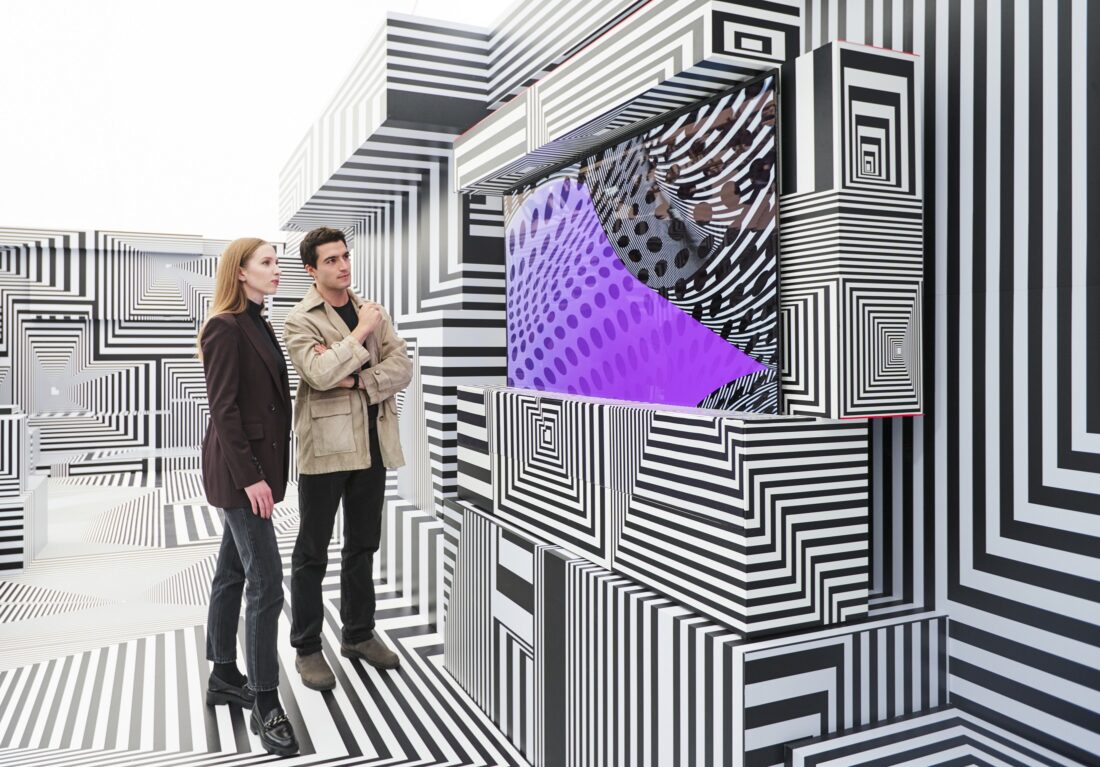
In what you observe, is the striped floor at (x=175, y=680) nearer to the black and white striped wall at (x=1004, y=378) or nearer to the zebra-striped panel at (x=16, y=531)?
the zebra-striped panel at (x=16, y=531)

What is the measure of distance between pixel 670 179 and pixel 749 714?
3.75ft

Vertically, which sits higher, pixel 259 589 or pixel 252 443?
pixel 252 443

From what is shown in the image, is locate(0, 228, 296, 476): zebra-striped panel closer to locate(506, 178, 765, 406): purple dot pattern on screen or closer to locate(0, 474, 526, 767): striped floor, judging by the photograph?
locate(0, 474, 526, 767): striped floor

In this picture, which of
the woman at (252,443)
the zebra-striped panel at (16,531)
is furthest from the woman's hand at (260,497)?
the zebra-striped panel at (16,531)

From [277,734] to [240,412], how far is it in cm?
86

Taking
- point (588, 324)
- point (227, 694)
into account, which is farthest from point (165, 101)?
point (588, 324)

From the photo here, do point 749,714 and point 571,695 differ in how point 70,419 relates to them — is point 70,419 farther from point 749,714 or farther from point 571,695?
point 749,714

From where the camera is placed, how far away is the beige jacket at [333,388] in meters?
2.41

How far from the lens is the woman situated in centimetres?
210

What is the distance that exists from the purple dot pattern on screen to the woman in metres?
0.80

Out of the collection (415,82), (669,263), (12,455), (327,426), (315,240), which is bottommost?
(12,455)

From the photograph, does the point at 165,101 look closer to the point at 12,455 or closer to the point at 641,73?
the point at 12,455

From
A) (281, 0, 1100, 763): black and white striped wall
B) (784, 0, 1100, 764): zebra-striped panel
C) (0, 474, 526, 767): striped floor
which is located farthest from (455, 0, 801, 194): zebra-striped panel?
(0, 474, 526, 767): striped floor

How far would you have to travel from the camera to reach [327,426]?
252 cm
